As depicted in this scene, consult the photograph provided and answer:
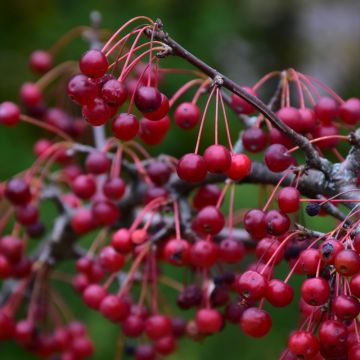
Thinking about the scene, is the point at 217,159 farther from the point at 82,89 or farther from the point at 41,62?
the point at 41,62

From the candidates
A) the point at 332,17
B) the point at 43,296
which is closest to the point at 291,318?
the point at 43,296

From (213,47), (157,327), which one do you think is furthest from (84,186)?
(213,47)

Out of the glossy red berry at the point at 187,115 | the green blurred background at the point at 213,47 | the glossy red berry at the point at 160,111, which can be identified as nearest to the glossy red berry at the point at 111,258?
A: the glossy red berry at the point at 187,115

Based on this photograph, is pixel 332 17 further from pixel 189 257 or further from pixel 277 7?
pixel 189 257

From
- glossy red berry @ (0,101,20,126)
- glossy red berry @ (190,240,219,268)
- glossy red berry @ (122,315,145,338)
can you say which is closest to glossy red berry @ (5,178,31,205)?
glossy red berry @ (0,101,20,126)

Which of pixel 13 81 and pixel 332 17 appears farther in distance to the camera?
pixel 332 17

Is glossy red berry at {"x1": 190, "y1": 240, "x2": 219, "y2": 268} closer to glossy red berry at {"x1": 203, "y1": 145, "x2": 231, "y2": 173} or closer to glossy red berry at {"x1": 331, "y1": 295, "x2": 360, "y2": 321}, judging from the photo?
glossy red berry at {"x1": 203, "y1": 145, "x2": 231, "y2": 173}

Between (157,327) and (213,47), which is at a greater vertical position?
(213,47)
